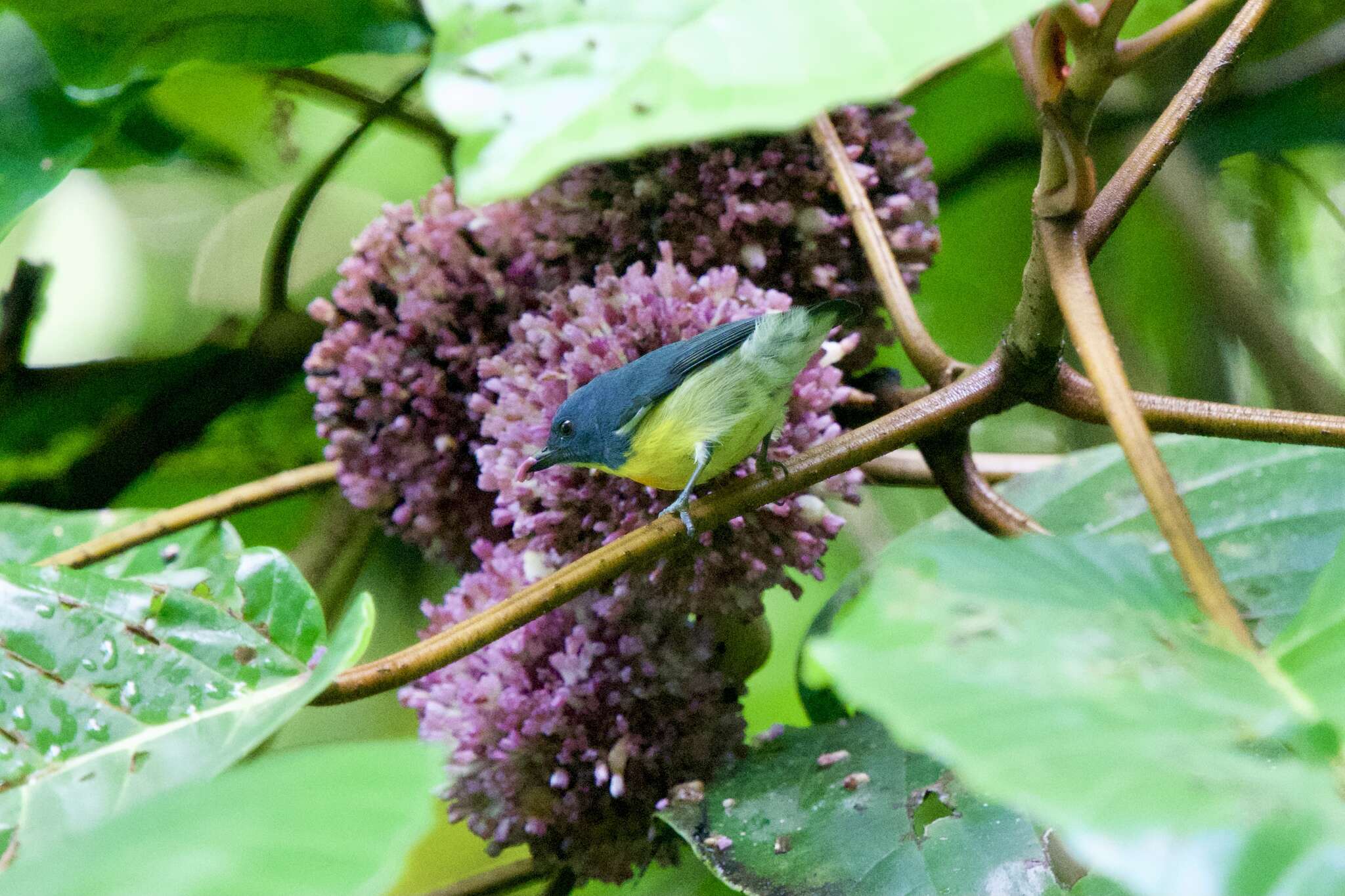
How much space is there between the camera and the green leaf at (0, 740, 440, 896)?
30 cm

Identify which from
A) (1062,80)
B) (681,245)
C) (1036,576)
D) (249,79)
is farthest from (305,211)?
(1036,576)

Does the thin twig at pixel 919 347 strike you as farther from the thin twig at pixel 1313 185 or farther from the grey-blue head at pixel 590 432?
the thin twig at pixel 1313 185

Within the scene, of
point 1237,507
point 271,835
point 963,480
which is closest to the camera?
point 271,835

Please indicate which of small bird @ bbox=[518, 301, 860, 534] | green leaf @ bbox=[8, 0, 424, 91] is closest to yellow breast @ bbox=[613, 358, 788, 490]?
small bird @ bbox=[518, 301, 860, 534]

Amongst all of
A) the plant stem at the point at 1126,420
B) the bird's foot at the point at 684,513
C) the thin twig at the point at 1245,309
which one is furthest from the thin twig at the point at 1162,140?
the thin twig at the point at 1245,309

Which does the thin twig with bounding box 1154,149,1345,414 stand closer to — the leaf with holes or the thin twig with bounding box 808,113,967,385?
the thin twig with bounding box 808,113,967,385

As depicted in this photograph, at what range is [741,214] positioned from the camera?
2.48ft

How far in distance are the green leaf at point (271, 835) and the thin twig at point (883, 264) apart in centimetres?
48

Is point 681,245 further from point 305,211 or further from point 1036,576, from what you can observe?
point 305,211

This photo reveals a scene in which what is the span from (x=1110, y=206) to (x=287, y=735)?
1.34 metres

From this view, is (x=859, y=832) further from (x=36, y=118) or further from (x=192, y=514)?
(x=36, y=118)

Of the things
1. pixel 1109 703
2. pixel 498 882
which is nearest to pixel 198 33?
pixel 498 882

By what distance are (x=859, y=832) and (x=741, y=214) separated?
0.44 meters

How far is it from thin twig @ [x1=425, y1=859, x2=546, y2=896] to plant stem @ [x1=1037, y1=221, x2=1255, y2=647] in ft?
2.09
